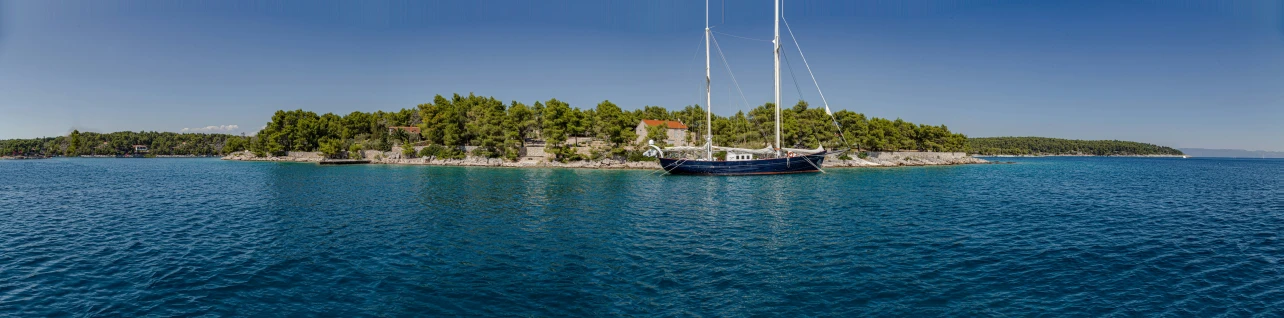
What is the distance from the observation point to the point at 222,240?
21.1 meters

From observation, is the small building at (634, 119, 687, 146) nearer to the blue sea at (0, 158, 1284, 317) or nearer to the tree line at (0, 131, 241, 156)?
the blue sea at (0, 158, 1284, 317)

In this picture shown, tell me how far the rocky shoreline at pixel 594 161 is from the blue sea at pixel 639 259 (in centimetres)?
5486

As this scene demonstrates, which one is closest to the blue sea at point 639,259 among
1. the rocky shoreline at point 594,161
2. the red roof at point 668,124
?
the rocky shoreline at point 594,161

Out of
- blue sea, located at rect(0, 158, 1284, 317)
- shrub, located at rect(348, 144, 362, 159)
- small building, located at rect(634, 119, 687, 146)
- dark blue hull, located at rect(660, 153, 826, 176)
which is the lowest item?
blue sea, located at rect(0, 158, 1284, 317)

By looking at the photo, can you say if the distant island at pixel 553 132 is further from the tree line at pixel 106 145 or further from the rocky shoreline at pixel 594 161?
the tree line at pixel 106 145

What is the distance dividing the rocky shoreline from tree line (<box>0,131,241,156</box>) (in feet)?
222

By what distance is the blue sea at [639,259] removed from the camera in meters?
12.9

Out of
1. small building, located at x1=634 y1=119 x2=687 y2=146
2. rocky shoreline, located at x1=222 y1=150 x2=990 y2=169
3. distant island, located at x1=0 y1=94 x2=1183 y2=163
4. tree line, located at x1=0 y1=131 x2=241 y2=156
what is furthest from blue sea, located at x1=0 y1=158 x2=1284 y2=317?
tree line, located at x1=0 y1=131 x2=241 y2=156

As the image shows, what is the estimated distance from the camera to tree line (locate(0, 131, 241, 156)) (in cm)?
18362

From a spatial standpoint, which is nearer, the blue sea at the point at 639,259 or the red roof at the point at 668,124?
the blue sea at the point at 639,259

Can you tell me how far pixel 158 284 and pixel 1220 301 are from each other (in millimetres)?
28734

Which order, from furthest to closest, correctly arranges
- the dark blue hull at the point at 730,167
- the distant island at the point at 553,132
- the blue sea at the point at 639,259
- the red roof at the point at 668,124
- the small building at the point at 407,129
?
the small building at the point at 407,129
the red roof at the point at 668,124
the distant island at the point at 553,132
the dark blue hull at the point at 730,167
the blue sea at the point at 639,259

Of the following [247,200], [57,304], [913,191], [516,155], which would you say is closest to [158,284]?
[57,304]

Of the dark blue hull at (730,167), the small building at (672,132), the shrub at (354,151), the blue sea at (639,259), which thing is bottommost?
the blue sea at (639,259)
